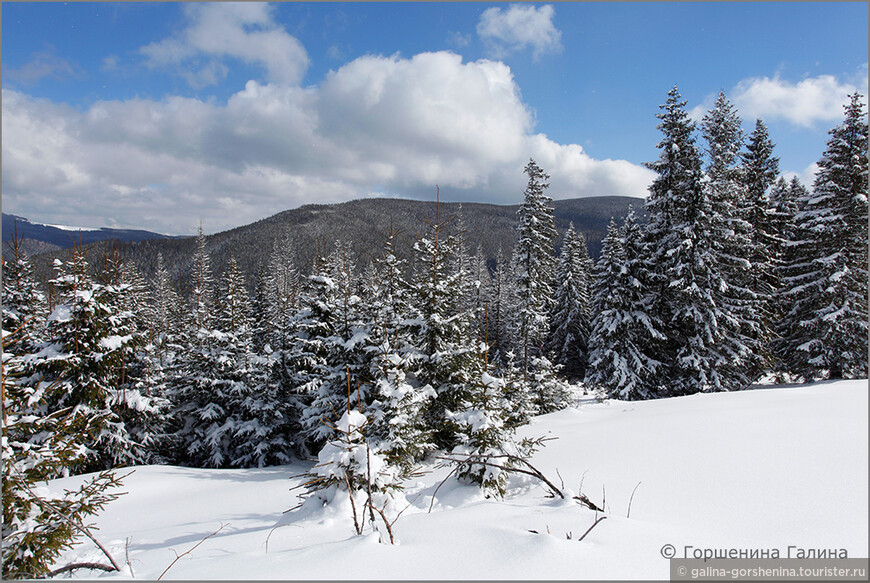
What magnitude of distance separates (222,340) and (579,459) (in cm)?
1697

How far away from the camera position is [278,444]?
57.6ft

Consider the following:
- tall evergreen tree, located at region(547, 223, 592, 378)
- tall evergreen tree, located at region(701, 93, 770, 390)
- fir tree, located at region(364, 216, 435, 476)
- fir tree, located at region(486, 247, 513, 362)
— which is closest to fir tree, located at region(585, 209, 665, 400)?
tall evergreen tree, located at region(701, 93, 770, 390)

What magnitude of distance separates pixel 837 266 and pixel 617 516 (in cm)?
1867

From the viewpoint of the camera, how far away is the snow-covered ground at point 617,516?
2662mm

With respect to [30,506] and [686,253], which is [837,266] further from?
[30,506]

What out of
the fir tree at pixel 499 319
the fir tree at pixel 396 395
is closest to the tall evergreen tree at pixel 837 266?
the fir tree at pixel 396 395

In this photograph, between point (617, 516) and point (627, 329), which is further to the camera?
point (627, 329)

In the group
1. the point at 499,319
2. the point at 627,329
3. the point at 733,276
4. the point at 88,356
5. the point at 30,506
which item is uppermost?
the point at 733,276

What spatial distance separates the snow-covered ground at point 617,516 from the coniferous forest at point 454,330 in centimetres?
400

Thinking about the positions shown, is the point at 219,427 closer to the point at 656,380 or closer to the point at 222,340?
the point at 222,340

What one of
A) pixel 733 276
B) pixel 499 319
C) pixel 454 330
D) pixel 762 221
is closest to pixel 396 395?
pixel 454 330

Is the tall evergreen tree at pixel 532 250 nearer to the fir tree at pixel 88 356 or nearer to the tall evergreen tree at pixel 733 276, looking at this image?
the tall evergreen tree at pixel 733 276

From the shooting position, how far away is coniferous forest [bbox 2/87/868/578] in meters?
12.8

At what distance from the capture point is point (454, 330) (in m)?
12.6
